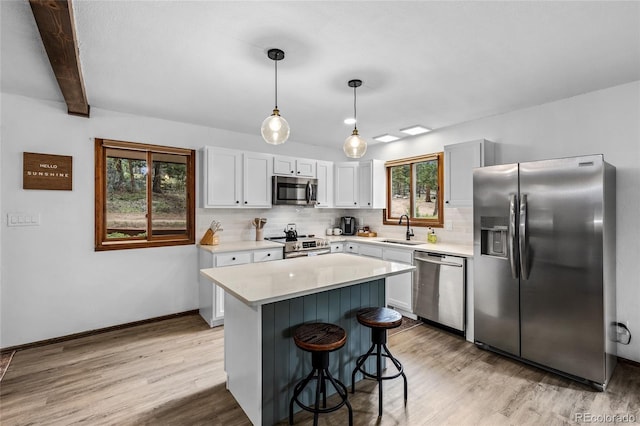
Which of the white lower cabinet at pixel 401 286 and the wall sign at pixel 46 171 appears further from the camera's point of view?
the white lower cabinet at pixel 401 286

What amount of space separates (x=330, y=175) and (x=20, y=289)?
405cm

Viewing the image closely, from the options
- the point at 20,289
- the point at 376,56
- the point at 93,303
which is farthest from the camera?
the point at 93,303

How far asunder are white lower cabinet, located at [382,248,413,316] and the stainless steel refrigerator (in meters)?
0.98

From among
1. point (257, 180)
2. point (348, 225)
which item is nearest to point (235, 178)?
point (257, 180)

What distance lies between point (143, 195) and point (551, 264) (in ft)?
14.5

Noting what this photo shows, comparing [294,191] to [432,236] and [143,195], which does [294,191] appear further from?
[432,236]

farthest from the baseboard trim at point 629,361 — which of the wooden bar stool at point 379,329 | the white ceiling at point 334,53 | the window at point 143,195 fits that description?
the window at point 143,195

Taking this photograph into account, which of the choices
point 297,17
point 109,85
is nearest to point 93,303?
point 109,85

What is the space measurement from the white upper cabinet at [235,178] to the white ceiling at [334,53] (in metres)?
0.71

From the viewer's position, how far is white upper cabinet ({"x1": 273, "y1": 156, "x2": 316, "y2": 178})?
14.5 feet

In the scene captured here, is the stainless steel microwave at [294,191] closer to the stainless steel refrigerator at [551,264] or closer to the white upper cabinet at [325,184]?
the white upper cabinet at [325,184]

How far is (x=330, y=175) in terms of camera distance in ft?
16.7

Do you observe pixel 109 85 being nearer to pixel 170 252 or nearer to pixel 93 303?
pixel 170 252

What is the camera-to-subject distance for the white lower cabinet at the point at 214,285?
139 inches
